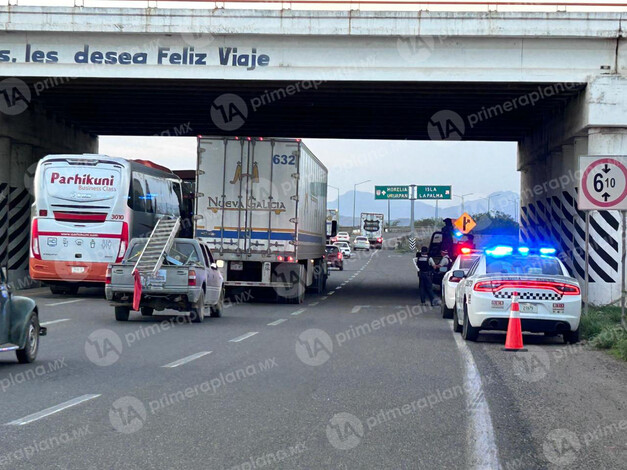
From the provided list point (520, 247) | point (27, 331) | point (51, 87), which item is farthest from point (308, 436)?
point (51, 87)

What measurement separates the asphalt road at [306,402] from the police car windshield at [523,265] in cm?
122

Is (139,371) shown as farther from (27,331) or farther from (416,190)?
(416,190)

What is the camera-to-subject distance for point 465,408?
9.36 meters

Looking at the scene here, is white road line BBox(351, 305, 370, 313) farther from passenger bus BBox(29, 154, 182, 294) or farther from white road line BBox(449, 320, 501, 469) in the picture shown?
white road line BBox(449, 320, 501, 469)

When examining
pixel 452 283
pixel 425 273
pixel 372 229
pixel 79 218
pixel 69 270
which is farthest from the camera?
pixel 372 229

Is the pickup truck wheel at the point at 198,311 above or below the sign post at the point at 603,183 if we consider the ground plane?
below

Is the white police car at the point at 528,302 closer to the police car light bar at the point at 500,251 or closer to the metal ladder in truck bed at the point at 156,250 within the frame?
the police car light bar at the point at 500,251

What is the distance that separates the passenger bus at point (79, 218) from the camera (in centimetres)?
2756

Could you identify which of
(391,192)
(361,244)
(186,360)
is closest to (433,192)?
(391,192)

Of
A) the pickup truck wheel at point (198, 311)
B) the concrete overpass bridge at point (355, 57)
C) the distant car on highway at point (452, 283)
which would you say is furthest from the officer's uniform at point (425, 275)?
the pickup truck wheel at point (198, 311)

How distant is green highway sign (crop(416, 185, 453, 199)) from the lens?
104m

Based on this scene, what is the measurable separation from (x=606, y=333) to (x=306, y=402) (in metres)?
8.10

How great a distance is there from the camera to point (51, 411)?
29.5ft

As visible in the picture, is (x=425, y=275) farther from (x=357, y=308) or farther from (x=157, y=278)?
(x=157, y=278)
